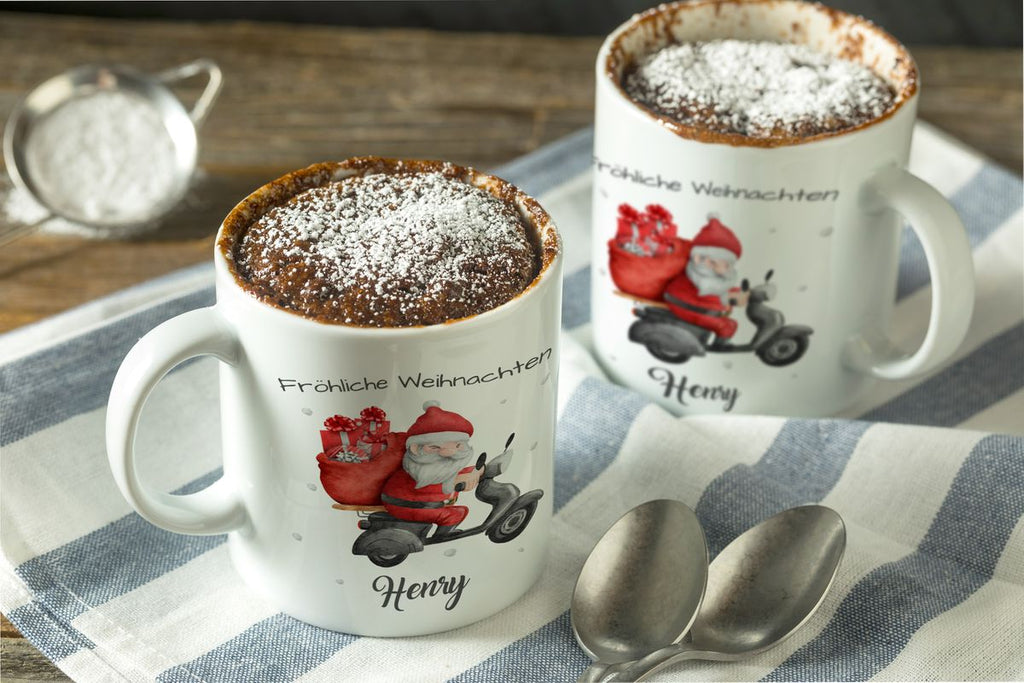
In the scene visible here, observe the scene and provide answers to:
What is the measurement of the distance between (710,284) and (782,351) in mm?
78

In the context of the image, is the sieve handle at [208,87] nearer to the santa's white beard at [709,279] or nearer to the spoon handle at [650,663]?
the santa's white beard at [709,279]

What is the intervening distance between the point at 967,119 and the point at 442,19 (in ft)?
1.93

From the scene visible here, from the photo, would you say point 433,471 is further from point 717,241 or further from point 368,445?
point 717,241

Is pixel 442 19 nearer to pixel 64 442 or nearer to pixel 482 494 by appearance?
pixel 64 442

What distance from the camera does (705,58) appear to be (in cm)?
89

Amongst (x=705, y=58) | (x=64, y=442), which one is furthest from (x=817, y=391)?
(x=64, y=442)

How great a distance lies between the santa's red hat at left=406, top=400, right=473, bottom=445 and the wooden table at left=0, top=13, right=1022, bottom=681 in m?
0.52

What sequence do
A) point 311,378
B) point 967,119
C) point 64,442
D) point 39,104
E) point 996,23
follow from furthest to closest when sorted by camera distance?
point 996,23 → point 967,119 → point 39,104 → point 64,442 → point 311,378

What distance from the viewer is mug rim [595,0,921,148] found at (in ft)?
2.59

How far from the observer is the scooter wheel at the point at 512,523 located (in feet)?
2.27

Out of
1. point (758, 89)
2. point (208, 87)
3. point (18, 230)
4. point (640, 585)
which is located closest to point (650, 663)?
point (640, 585)

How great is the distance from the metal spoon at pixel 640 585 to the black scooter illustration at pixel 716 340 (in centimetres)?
15

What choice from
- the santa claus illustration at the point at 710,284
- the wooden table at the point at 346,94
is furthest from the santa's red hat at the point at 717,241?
the wooden table at the point at 346,94

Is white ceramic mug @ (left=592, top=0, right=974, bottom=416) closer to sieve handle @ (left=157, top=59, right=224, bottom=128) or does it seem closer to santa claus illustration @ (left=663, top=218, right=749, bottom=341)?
santa claus illustration @ (left=663, top=218, right=749, bottom=341)
